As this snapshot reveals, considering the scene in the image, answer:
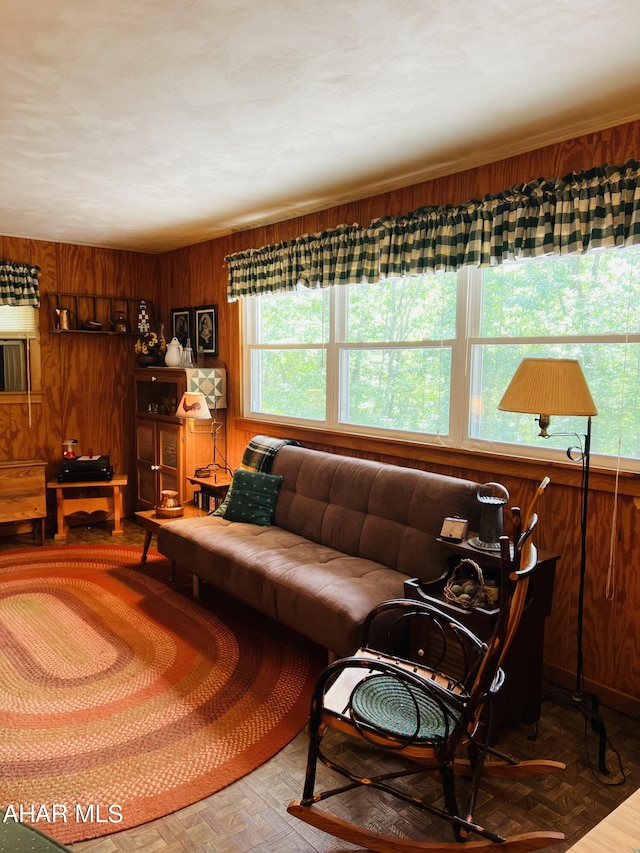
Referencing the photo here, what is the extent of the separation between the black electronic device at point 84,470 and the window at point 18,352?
74 cm

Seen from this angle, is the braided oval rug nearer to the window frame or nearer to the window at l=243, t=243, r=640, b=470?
the window at l=243, t=243, r=640, b=470

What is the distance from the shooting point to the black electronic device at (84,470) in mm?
5008

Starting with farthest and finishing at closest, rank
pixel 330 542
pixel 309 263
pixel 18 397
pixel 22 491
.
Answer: pixel 18 397 → pixel 22 491 → pixel 309 263 → pixel 330 542

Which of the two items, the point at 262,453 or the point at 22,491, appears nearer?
the point at 262,453

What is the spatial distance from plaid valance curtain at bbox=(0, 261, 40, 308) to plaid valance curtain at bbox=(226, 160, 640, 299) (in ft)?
7.31

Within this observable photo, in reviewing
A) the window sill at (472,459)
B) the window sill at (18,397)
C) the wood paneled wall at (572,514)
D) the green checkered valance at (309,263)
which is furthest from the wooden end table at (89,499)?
the wood paneled wall at (572,514)

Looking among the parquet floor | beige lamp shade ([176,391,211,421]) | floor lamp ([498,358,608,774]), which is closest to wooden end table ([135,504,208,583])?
beige lamp shade ([176,391,211,421])

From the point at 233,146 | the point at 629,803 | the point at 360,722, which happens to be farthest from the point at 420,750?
the point at 233,146

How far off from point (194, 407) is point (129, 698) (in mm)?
2235

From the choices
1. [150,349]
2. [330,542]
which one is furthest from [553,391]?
[150,349]

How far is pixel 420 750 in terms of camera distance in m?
1.72

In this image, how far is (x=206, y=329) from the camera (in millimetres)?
5180

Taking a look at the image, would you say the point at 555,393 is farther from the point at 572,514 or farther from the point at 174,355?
the point at 174,355

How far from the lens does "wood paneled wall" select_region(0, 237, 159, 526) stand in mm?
5129
